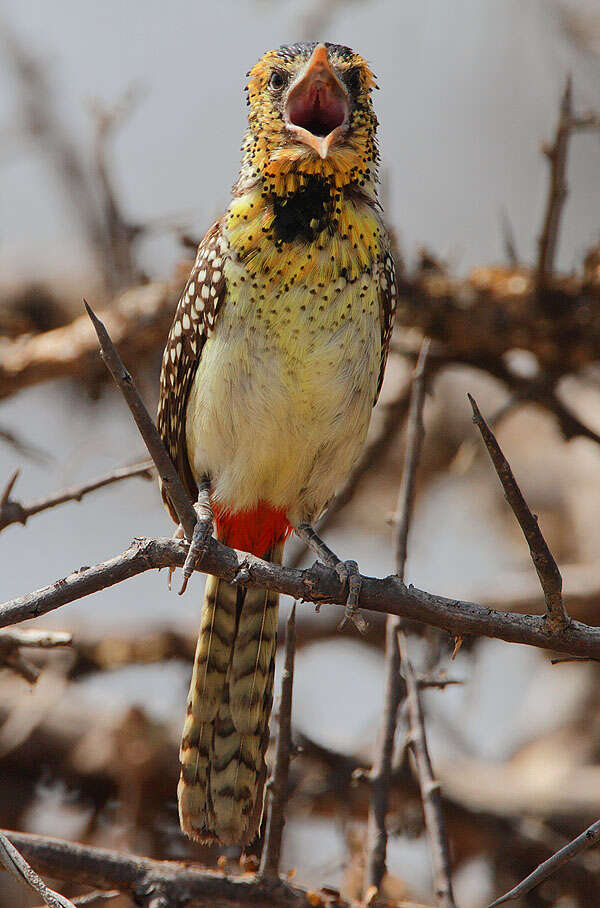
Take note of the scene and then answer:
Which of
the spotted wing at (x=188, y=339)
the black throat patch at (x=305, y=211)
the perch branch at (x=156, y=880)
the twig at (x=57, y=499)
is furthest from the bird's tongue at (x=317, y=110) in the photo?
the perch branch at (x=156, y=880)

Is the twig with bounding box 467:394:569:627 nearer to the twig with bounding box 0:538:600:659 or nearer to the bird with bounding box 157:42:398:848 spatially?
the twig with bounding box 0:538:600:659

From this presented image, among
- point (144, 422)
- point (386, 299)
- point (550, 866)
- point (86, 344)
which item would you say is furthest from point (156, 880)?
point (86, 344)

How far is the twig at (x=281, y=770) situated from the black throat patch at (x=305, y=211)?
1.14 metres

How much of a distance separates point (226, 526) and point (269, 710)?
0.59m

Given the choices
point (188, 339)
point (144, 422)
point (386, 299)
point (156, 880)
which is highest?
point (386, 299)

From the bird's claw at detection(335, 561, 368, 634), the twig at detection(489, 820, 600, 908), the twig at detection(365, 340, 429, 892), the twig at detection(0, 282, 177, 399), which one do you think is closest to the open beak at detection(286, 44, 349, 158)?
the twig at detection(365, 340, 429, 892)

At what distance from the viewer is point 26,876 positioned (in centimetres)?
164

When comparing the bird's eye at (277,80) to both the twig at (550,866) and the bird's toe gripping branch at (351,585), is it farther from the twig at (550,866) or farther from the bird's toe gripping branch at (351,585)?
the twig at (550,866)

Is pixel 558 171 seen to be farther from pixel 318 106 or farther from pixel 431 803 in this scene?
pixel 431 803

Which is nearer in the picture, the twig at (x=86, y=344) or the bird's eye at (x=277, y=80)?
the bird's eye at (x=277, y=80)

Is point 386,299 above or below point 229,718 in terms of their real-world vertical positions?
above

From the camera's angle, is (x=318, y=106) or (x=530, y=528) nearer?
(x=530, y=528)

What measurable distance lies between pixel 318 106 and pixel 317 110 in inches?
0.5

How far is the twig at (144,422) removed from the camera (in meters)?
1.64
